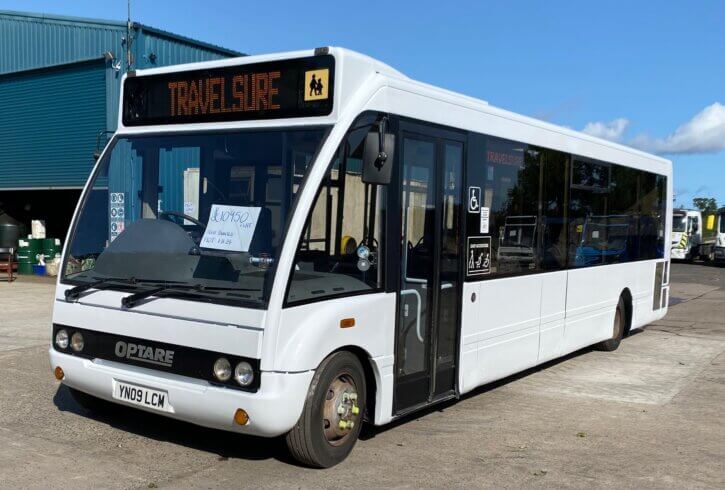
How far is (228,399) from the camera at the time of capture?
4.54 metres

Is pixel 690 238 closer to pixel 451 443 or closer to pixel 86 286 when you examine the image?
pixel 451 443

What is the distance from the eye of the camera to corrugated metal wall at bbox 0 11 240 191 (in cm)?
1794

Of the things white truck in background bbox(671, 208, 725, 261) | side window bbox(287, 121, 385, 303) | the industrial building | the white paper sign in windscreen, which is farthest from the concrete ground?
white truck in background bbox(671, 208, 725, 261)

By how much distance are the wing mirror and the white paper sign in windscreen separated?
791 mm

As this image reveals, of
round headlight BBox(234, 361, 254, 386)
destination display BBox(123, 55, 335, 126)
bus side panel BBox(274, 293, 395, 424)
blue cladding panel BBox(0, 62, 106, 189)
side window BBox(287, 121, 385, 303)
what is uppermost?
blue cladding panel BBox(0, 62, 106, 189)

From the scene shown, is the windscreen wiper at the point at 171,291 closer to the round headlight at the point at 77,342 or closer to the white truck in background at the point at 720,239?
the round headlight at the point at 77,342

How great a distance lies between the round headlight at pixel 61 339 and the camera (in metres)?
5.37

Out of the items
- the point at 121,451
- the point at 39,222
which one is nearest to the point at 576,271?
the point at 121,451

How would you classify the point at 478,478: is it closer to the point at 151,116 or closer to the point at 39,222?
the point at 151,116

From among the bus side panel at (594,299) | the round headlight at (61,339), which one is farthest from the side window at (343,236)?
the bus side panel at (594,299)

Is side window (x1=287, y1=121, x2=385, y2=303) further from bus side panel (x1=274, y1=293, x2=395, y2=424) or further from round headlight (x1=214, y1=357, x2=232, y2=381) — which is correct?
round headlight (x1=214, y1=357, x2=232, y2=381)

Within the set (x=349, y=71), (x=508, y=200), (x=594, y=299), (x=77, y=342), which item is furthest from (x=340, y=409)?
(x=594, y=299)

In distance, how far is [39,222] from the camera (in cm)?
2156

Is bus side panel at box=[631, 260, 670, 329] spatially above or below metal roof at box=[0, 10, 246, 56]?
below
